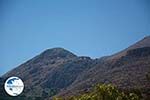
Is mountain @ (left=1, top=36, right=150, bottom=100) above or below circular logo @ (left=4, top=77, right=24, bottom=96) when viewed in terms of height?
above

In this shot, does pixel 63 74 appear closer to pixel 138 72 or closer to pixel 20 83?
pixel 138 72

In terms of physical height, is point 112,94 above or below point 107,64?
below

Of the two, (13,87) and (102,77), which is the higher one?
(102,77)

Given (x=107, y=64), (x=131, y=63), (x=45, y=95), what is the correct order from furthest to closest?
(x=107, y=64) → (x=131, y=63) → (x=45, y=95)

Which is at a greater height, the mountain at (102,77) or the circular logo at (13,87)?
the mountain at (102,77)

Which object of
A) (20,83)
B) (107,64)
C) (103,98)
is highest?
(107,64)

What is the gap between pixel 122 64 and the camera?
17300 centimetres

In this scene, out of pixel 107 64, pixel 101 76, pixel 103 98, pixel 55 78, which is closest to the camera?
pixel 103 98

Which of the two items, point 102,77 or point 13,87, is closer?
point 13,87

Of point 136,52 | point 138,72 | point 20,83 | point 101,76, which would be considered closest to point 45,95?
point 101,76

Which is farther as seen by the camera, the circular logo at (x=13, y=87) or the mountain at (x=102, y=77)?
the mountain at (x=102, y=77)

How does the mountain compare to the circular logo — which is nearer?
the circular logo

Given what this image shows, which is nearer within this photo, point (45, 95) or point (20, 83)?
point (20, 83)

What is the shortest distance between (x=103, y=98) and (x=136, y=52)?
15477cm
